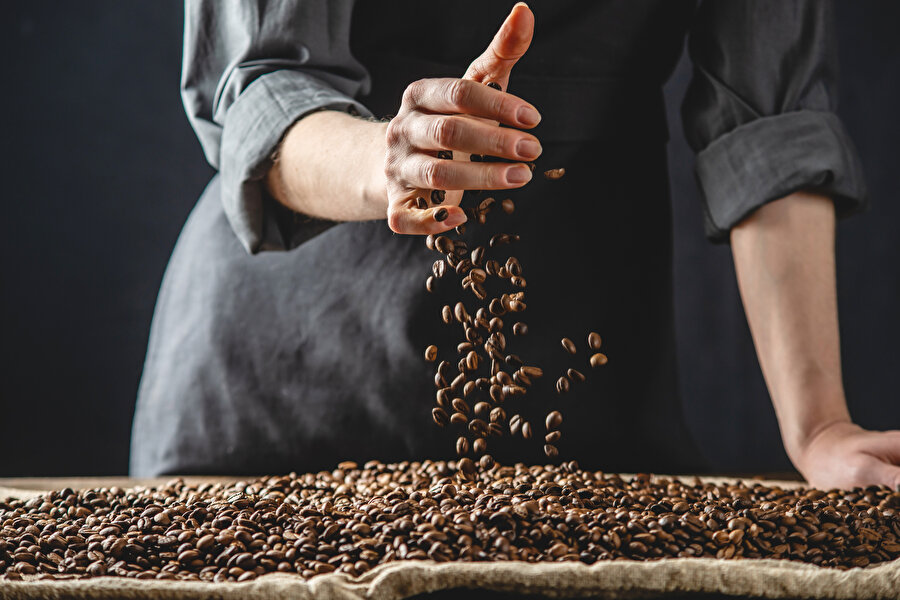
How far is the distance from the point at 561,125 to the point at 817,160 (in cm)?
43

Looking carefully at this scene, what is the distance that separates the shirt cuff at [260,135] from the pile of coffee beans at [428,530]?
0.42m

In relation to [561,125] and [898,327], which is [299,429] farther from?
[898,327]

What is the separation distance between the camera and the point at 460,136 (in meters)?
0.84

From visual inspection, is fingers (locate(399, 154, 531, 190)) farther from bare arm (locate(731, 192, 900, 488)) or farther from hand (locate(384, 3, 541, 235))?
bare arm (locate(731, 192, 900, 488))

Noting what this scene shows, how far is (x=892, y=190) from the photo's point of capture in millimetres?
2914

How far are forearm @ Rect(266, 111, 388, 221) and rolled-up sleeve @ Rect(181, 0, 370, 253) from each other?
2 centimetres

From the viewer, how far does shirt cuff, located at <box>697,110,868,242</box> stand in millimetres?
1430

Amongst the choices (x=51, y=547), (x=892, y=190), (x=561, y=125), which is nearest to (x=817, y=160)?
(x=561, y=125)

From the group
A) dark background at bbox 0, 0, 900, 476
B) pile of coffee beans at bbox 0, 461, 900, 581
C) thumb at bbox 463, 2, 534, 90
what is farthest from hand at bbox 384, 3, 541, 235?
dark background at bbox 0, 0, 900, 476

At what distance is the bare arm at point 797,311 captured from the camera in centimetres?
142

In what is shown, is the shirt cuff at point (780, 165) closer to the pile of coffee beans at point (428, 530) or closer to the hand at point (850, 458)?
the hand at point (850, 458)

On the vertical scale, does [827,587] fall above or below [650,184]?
below

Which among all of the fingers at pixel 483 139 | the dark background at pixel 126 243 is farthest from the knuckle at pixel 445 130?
the dark background at pixel 126 243

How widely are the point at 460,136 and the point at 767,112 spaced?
0.89 m
